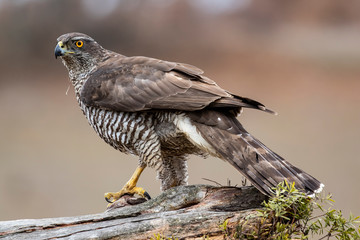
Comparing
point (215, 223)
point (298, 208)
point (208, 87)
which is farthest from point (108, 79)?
point (298, 208)

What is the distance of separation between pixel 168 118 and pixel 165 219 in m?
0.82

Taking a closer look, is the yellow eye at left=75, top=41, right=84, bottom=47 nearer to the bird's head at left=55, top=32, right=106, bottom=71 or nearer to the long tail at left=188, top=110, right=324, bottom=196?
the bird's head at left=55, top=32, right=106, bottom=71

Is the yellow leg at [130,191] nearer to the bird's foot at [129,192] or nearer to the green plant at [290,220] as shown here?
the bird's foot at [129,192]

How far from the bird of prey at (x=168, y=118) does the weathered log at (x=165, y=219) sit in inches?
9.7

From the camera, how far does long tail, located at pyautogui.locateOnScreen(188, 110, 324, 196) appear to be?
3086mm

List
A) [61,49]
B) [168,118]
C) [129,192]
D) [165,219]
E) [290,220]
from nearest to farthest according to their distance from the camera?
[290,220], [165,219], [168,118], [129,192], [61,49]

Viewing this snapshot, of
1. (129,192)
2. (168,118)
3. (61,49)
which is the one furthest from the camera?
(61,49)

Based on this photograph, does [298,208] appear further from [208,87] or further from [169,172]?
[169,172]

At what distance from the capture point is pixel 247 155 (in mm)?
3246

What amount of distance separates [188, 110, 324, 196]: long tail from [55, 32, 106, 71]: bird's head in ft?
4.10

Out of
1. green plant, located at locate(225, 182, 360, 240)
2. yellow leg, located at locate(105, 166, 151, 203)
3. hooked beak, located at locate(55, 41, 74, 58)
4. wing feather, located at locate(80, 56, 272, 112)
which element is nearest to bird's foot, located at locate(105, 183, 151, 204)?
yellow leg, located at locate(105, 166, 151, 203)

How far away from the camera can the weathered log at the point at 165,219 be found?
A: 122 inches

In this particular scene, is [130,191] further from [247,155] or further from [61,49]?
[61,49]

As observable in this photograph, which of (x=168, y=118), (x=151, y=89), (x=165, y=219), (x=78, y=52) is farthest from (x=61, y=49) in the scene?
(x=165, y=219)
